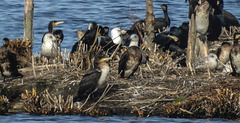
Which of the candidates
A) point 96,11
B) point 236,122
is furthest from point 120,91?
point 96,11

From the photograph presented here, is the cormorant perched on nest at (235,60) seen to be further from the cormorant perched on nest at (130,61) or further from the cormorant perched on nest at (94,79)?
the cormorant perched on nest at (94,79)

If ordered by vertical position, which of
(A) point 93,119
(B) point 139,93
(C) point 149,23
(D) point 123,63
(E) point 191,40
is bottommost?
(A) point 93,119

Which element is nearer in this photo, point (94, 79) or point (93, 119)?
point (93, 119)

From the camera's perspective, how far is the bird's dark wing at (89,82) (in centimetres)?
1348

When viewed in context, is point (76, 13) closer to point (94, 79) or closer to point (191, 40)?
point (191, 40)

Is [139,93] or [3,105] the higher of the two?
[139,93]

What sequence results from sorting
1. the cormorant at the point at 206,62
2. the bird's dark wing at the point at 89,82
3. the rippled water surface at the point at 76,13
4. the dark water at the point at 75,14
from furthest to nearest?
the rippled water surface at the point at 76,13 → the dark water at the point at 75,14 → the cormorant at the point at 206,62 → the bird's dark wing at the point at 89,82

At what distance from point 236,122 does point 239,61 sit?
3.29 m

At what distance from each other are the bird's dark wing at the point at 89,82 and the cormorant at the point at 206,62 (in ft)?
14.1

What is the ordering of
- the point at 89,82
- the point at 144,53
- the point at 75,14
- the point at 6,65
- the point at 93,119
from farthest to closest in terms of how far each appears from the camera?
the point at 75,14, the point at 6,65, the point at 144,53, the point at 89,82, the point at 93,119

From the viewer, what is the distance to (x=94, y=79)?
1348 cm

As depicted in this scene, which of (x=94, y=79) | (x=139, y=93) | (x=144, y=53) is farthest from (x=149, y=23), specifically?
(x=94, y=79)

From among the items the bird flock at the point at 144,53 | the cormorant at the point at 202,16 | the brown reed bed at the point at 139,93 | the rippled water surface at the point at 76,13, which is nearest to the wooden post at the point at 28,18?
the bird flock at the point at 144,53

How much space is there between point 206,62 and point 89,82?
4807 mm
